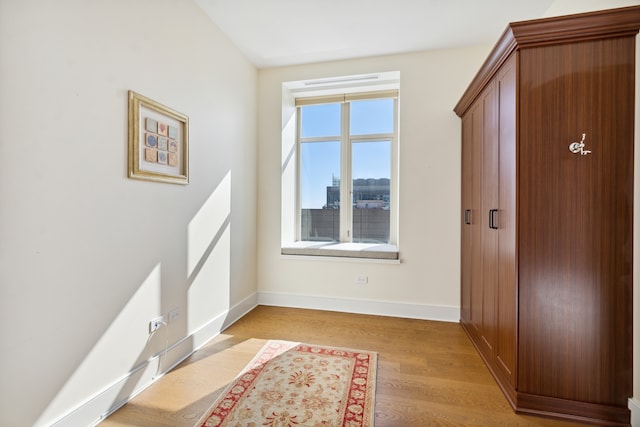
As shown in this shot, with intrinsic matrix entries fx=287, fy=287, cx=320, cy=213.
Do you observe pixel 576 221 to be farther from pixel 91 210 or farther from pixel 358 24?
pixel 91 210

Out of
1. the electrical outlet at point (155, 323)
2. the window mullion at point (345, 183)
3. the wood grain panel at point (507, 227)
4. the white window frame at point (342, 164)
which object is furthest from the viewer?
the window mullion at point (345, 183)

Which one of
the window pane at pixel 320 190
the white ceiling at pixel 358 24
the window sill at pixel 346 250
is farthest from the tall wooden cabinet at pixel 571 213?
the window pane at pixel 320 190

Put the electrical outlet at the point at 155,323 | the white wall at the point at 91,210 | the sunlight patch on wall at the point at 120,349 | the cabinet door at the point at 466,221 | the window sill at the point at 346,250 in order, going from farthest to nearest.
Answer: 1. the window sill at the point at 346,250
2. the cabinet door at the point at 466,221
3. the electrical outlet at the point at 155,323
4. the sunlight patch on wall at the point at 120,349
5. the white wall at the point at 91,210

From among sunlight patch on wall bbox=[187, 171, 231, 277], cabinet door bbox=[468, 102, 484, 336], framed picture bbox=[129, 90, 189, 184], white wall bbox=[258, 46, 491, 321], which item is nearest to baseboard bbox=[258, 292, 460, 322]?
white wall bbox=[258, 46, 491, 321]

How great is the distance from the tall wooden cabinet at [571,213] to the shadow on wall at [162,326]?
2.30 meters

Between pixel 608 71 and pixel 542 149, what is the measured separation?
50 centimetres

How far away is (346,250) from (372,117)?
1713 mm

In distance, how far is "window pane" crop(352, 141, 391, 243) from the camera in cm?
359

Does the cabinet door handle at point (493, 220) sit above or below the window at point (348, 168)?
below

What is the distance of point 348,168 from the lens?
3703mm

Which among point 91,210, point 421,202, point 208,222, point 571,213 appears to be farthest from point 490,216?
point 91,210

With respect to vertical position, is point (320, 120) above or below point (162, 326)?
above

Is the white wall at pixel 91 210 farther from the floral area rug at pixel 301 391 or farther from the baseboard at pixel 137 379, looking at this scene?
the floral area rug at pixel 301 391

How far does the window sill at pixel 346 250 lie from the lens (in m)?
3.20
